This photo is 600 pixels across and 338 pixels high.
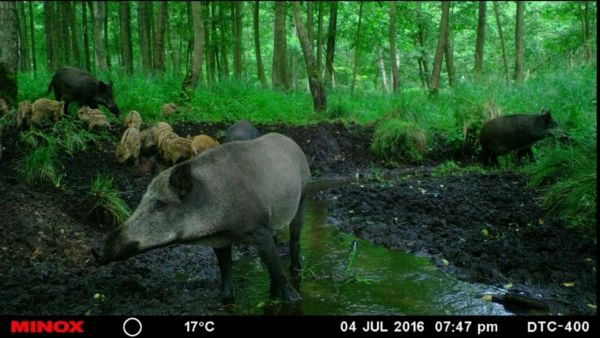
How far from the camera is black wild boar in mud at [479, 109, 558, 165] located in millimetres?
10047

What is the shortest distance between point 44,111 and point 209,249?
4.32m

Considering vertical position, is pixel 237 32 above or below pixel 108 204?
above

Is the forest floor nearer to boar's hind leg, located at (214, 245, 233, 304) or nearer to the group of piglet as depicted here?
boar's hind leg, located at (214, 245, 233, 304)

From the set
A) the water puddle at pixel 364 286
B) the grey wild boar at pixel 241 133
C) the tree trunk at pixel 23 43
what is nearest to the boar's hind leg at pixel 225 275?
the water puddle at pixel 364 286

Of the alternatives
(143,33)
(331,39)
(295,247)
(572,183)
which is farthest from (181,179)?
(331,39)

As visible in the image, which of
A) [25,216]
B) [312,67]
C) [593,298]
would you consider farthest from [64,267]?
[312,67]

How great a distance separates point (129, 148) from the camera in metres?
8.79

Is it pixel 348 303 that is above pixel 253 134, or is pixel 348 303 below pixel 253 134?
below
